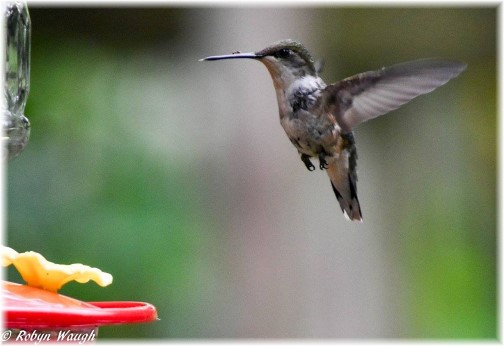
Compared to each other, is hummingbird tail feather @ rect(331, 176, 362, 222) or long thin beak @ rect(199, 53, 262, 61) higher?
long thin beak @ rect(199, 53, 262, 61)

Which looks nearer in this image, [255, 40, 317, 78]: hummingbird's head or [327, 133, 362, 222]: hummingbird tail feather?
[255, 40, 317, 78]: hummingbird's head

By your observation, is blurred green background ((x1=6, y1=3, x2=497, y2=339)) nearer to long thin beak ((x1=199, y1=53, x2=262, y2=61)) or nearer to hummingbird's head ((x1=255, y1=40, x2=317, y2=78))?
hummingbird's head ((x1=255, y1=40, x2=317, y2=78))

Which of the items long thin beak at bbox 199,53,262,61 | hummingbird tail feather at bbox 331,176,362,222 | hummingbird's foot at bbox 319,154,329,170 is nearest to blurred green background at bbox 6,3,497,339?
hummingbird tail feather at bbox 331,176,362,222

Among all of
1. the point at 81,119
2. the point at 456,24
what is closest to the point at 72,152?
the point at 81,119

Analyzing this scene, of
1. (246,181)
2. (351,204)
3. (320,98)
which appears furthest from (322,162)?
(246,181)

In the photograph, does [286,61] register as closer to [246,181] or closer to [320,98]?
[320,98]

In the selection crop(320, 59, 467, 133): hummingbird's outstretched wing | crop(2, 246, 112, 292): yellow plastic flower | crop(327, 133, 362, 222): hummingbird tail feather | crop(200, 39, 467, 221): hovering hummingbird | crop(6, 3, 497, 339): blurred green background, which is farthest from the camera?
crop(6, 3, 497, 339): blurred green background
